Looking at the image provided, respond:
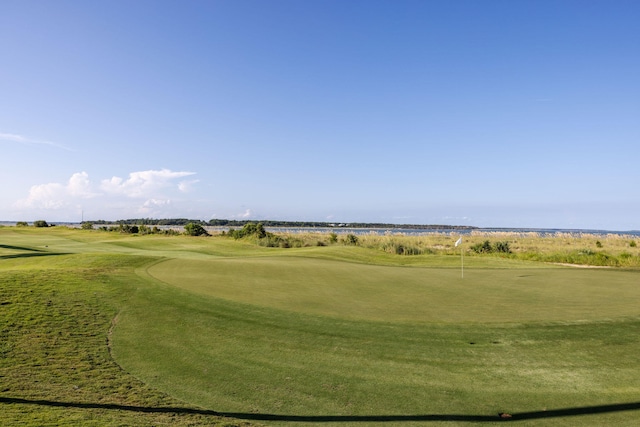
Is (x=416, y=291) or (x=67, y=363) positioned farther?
(x=416, y=291)

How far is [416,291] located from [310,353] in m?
6.07

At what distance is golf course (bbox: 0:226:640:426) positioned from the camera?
5.23 meters

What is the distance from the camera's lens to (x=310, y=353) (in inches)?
285

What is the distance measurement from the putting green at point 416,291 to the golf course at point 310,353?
10 centimetres

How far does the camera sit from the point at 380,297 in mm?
11555

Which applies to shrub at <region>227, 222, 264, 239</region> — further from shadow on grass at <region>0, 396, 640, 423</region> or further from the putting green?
shadow on grass at <region>0, 396, 640, 423</region>

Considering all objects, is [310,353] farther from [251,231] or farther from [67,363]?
[251,231]

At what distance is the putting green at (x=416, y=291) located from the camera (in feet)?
31.9

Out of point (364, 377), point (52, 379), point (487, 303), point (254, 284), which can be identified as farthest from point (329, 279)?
point (52, 379)

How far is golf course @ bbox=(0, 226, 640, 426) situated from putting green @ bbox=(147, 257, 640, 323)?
0.10m

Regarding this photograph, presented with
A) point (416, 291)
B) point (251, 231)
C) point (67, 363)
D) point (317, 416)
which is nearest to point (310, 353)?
point (317, 416)

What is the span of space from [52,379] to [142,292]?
5.41 m

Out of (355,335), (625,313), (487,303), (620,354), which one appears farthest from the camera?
(487,303)

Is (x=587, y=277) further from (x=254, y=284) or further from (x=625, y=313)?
(x=254, y=284)
